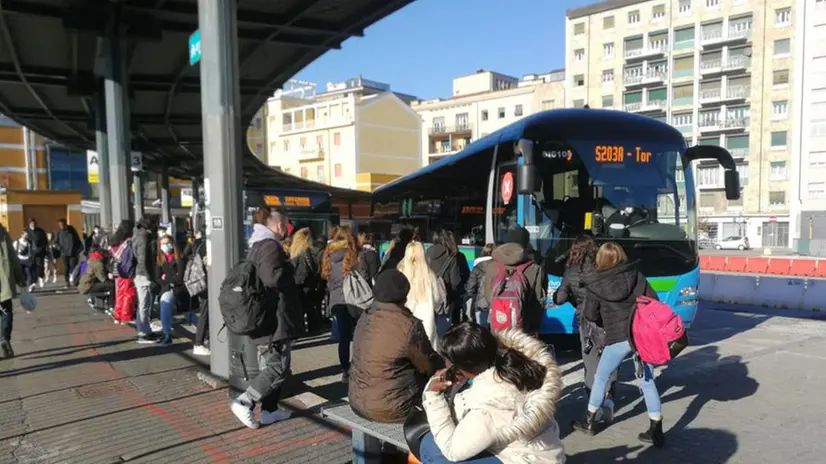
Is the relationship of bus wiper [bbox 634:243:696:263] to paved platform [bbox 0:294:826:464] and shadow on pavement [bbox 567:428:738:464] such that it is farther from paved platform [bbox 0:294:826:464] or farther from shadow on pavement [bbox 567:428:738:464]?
shadow on pavement [bbox 567:428:738:464]

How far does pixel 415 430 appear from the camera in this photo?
11.0 feet

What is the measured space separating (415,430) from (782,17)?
66952 mm

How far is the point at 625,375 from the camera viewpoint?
23.7 feet

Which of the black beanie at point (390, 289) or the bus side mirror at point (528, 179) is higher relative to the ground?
the bus side mirror at point (528, 179)

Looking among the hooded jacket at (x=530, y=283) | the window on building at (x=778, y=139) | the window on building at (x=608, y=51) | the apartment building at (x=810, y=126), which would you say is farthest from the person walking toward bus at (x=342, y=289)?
the window on building at (x=608, y=51)

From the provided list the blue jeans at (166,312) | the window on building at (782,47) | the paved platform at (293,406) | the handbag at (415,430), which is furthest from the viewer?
the window on building at (782,47)

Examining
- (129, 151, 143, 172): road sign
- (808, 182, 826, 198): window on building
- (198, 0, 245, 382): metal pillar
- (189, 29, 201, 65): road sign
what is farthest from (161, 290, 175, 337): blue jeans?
(808, 182, 826, 198): window on building

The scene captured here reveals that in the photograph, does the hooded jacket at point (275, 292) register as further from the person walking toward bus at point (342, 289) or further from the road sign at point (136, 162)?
the road sign at point (136, 162)

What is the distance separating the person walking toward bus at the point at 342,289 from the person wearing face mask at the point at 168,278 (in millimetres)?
2985

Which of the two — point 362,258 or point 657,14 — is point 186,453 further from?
point 657,14

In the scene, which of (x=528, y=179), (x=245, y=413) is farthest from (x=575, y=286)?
(x=245, y=413)

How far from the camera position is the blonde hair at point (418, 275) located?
5.66 m

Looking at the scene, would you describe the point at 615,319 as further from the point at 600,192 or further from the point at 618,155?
the point at 618,155

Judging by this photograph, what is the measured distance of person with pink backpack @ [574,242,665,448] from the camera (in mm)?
4879
